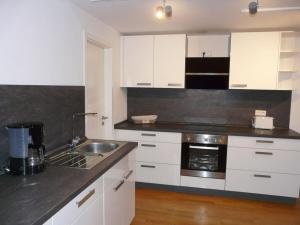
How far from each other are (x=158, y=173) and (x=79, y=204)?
6.77 feet

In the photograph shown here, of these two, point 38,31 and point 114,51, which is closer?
point 38,31

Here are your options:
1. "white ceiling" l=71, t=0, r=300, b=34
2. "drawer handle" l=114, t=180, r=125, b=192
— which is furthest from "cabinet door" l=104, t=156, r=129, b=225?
"white ceiling" l=71, t=0, r=300, b=34

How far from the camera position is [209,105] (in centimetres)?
376

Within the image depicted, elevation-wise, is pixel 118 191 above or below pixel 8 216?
below

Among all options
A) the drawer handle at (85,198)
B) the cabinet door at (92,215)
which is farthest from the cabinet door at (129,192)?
the drawer handle at (85,198)

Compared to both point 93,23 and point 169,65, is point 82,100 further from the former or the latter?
point 169,65

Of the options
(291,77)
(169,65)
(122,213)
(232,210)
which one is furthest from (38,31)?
(291,77)

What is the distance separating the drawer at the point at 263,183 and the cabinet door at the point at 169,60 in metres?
1.41

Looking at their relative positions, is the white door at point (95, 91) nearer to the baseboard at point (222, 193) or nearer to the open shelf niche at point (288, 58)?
the baseboard at point (222, 193)

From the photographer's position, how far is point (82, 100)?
2.62m

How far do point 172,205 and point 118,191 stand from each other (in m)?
1.19

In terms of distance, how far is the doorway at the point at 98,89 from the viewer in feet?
9.41

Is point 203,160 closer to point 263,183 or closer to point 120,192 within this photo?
point 263,183

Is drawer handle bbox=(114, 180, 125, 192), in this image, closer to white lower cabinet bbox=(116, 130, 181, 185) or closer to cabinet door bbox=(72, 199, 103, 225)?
cabinet door bbox=(72, 199, 103, 225)
